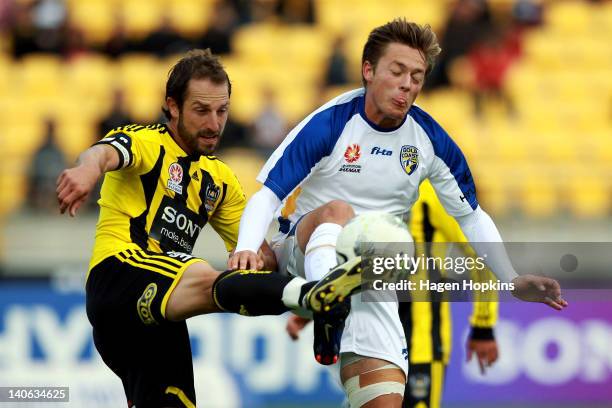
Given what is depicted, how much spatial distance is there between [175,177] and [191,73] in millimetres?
539

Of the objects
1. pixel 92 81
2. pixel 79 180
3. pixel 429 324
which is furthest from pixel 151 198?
pixel 92 81

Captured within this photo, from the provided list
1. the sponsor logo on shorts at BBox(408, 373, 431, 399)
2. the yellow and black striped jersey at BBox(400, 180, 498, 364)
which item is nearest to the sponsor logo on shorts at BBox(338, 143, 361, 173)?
the yellow and black striped jersey at BBox(400, 180, 498, 364)

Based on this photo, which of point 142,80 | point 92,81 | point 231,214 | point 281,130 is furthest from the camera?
point 142,80

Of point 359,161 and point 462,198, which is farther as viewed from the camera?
point 462,198

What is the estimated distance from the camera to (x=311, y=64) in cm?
1527

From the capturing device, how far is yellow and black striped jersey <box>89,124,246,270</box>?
20.4ft

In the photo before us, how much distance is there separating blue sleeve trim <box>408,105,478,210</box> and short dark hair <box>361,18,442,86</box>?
263 millimetres

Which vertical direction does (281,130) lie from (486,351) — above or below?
above

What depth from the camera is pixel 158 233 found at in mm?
6297

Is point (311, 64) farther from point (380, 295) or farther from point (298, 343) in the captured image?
point (380, 295)

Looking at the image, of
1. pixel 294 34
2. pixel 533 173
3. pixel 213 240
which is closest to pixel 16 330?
pixel 213 240

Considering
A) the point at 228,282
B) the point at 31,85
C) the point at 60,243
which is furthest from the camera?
the point at 31,85

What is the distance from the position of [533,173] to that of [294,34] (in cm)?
472

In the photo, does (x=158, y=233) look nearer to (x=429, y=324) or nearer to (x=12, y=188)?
(x=429, y=324)
